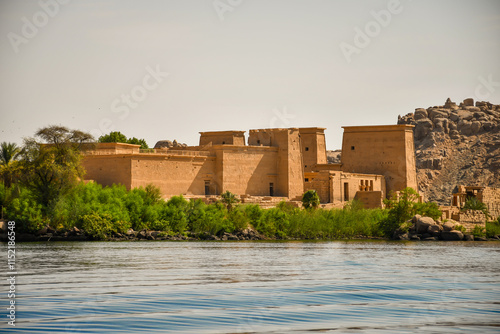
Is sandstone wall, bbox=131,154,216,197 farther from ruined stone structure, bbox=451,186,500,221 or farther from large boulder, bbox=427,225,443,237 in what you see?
ruined stone structure, bbox=451,186,500,221

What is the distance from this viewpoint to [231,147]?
5459 cm

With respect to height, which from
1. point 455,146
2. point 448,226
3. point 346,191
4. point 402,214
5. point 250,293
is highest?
point 455,146

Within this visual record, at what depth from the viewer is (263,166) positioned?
5572cm

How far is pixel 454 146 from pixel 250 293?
7198 cm

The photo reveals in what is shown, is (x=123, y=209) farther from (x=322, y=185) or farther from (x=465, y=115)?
(x=465, y=115)

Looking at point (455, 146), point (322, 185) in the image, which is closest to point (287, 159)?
point (322, 185)

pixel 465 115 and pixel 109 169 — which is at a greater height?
pixel 465 115

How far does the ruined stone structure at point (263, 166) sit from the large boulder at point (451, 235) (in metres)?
8.20

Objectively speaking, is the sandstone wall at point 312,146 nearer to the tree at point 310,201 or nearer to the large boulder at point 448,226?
the tree at point 310,201

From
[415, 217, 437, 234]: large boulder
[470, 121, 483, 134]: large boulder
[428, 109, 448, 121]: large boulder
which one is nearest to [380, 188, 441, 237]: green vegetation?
[415, 217, 437, 234]: large boulder

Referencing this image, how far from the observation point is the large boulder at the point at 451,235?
153 ft

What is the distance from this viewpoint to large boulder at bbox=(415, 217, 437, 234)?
46.7 m

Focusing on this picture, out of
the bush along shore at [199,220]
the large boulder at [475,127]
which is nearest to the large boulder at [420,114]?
the large boulder at [475,127]

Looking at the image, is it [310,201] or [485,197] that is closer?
[310,201]
